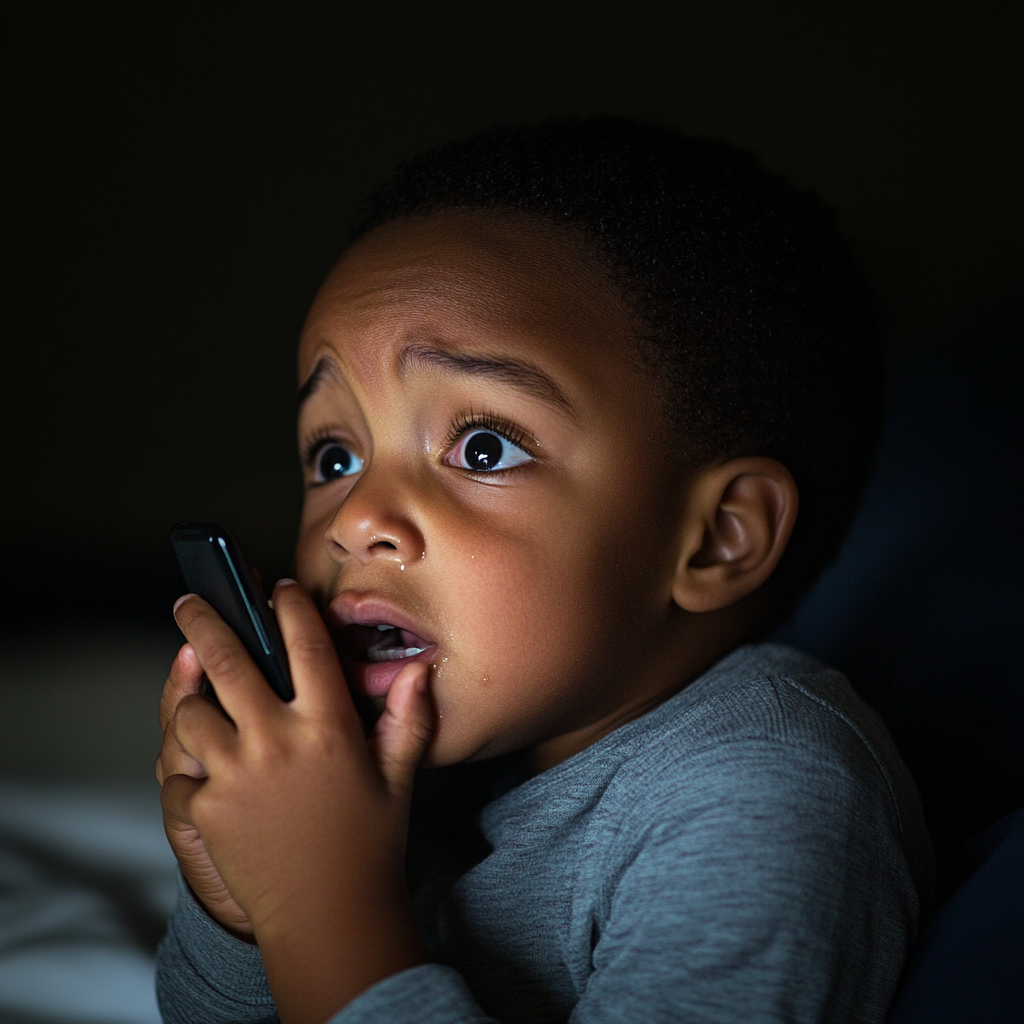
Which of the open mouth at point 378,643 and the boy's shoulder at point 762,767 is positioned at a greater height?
the open mouth at point 378,643

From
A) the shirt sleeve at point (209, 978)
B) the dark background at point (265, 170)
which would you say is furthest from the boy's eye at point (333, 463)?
the dark background at point (265, 170)

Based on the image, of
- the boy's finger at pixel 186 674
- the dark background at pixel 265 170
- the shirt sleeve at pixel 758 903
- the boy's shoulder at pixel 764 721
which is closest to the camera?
the shirt sleeve at pixel 758 903

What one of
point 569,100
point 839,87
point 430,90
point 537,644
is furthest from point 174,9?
point 537,644

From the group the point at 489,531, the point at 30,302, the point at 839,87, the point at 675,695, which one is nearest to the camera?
the point at 489,531

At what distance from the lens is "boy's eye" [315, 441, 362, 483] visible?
A: 0.83 m

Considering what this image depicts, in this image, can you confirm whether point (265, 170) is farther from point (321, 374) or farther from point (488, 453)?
point (488, 453)

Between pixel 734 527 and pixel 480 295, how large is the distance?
0.28 meters

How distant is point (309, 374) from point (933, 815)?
2.22ft

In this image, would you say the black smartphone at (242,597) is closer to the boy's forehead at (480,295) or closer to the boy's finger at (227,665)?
the boy's finger at (227,665)

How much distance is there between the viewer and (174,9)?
76.8 inches

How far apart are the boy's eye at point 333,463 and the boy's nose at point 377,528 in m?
0.13

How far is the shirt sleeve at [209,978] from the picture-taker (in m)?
0.78

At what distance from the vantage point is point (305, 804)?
62 cm

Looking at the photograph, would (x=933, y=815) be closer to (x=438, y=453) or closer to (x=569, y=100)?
(x=438, y=453)
